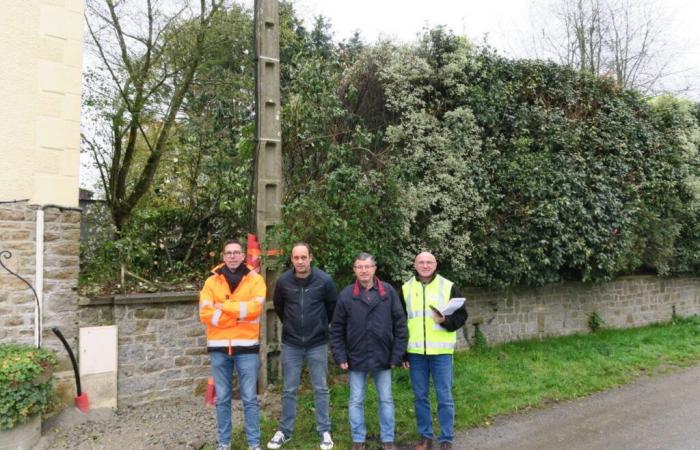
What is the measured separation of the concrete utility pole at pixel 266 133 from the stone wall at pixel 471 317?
963 millimetres

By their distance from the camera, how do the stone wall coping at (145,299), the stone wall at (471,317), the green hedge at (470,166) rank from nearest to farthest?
the stone wall coping at (145,299), the stone wall at (471,317), the green hedge at (470,166)

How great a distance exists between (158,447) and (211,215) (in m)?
3.64

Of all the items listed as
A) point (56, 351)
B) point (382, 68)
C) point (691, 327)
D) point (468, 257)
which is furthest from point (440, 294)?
point (691, 327)

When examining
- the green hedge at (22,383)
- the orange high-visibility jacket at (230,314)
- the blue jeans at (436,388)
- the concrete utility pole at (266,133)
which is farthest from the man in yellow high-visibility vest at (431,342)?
the green hedge at (22,383)

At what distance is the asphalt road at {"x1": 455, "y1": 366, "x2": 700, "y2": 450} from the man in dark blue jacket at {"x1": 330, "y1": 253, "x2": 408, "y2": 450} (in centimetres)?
101

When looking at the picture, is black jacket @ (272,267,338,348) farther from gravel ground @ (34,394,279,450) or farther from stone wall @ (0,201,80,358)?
stone wall @ (0,201,80,358)

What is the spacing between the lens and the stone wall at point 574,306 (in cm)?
890

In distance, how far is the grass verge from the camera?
5305 millimetres

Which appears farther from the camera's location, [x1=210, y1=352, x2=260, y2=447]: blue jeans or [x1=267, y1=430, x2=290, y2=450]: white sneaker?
[x1=267, y1=430, x2=290, y2=450]: white sneaker

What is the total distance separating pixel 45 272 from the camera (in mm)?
5352

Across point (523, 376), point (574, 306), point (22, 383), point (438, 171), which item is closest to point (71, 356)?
point (22, 383)

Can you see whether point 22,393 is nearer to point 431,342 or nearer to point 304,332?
point 304,332

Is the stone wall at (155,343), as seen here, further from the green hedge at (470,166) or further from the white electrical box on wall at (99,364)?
the green hedge at (470,166)

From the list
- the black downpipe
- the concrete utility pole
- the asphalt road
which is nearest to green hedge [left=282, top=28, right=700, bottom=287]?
the concrete utility pole
